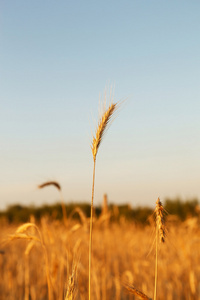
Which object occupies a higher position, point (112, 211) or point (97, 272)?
point (97, 272)

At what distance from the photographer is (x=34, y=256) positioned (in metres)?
→ 6.89

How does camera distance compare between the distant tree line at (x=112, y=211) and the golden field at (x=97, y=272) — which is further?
the distant tree line at (x=112, y=211)

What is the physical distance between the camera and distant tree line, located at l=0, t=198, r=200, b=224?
1306 centimetres

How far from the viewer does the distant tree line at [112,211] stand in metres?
13.1

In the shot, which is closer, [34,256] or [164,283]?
[164,283]

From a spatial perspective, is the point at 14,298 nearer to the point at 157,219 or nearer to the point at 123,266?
the point at 123,266

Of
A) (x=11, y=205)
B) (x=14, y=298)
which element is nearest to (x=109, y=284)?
(x=14, y=298)

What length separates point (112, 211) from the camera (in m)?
13.0

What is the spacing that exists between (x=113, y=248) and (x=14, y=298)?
3.64 m

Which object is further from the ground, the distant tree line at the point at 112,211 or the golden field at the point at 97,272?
the golden field at the point at 97,272

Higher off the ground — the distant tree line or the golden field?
the golden field

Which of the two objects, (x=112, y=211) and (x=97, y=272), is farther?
(x=112, y=211)

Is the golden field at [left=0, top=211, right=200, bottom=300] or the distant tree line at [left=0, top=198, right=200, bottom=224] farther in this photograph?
the distant tree line at [left=0, top=198, right=200, bottom=224]

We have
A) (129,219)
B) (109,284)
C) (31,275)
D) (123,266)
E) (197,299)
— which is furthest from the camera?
(129,219)
